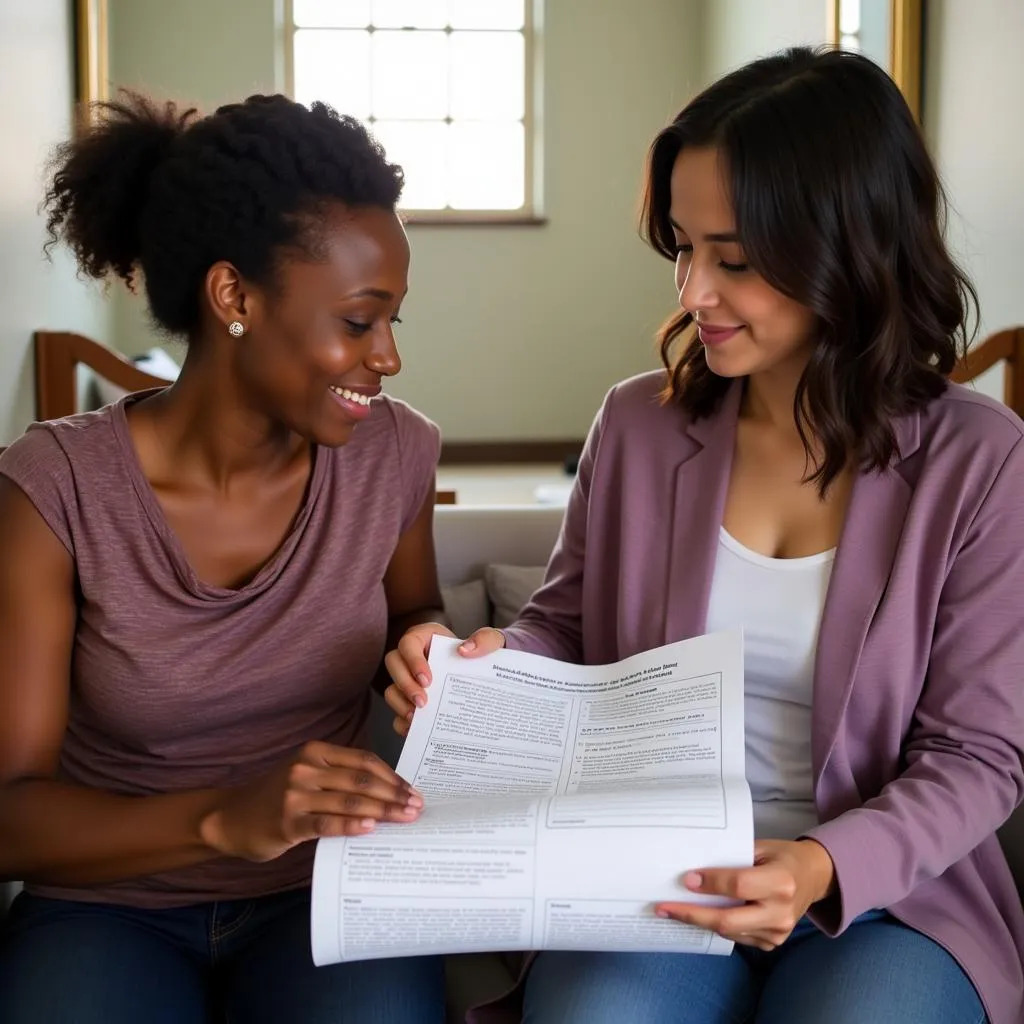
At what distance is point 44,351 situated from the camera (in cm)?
289

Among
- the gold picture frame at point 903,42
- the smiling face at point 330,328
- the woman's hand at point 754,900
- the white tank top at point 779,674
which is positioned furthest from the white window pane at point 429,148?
the woman's hand at point 754,900

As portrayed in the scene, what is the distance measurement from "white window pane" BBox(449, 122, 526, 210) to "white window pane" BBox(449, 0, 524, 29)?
1.43 ft

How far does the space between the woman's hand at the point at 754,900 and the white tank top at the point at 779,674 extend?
24 cm

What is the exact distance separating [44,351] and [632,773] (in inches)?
91.9

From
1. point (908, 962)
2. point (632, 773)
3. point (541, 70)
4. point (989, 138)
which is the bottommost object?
point (908, 962)

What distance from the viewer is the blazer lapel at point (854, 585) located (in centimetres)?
115

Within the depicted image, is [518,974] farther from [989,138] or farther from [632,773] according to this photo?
[989,138]

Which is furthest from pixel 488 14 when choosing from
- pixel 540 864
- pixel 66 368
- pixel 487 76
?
pixel 540 864

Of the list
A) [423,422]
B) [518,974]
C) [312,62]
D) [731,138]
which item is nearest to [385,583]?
[423,422]

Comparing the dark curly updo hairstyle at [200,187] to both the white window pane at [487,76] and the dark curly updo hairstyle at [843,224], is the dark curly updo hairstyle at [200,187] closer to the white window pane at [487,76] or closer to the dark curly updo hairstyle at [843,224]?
the dark curly updo hairstyle at [843,224]

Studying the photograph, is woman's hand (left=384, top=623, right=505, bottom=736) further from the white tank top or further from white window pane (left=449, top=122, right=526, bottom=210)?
white window pane (left=449, top=122, right=526, bottom=210)

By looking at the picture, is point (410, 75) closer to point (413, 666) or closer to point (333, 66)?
point (333, 66)

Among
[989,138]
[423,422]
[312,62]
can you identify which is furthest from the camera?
[312,62]

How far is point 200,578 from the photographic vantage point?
4.16 feet
